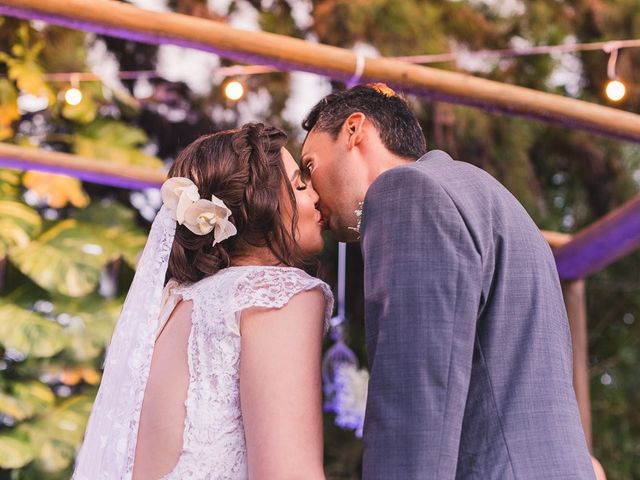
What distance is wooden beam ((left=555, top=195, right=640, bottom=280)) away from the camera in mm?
4234

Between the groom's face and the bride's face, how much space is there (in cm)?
3

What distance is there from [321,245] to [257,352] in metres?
0.51

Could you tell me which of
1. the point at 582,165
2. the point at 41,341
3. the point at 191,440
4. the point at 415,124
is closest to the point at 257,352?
the point at 191,440

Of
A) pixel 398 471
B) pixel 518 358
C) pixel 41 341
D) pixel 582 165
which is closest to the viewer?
pixel 398 471

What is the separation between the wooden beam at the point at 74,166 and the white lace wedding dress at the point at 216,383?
230 cm

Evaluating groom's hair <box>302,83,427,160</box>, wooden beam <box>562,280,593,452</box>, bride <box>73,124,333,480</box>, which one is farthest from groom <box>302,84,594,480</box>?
wooden beam <box>562,280,593,452</box>

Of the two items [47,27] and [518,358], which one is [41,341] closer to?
[47,27]

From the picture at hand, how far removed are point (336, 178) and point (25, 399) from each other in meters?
4.87

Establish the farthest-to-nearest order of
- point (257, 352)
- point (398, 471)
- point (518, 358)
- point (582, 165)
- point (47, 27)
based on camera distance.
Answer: point (582, 165), point (47, 27), point (257, 352), point (518, 358), point (398, 471)

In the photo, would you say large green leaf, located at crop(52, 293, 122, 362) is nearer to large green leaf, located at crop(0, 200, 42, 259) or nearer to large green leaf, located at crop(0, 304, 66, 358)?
large green leaf, located at crop(0, 304, 66, 358)

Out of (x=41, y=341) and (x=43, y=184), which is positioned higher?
(x=43, y=184)

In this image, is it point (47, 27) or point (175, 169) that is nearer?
point (175, 169)

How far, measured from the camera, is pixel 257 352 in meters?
2.03

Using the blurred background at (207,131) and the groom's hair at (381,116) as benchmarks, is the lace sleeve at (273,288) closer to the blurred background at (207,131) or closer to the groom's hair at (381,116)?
the groom's hair at (381,116)
